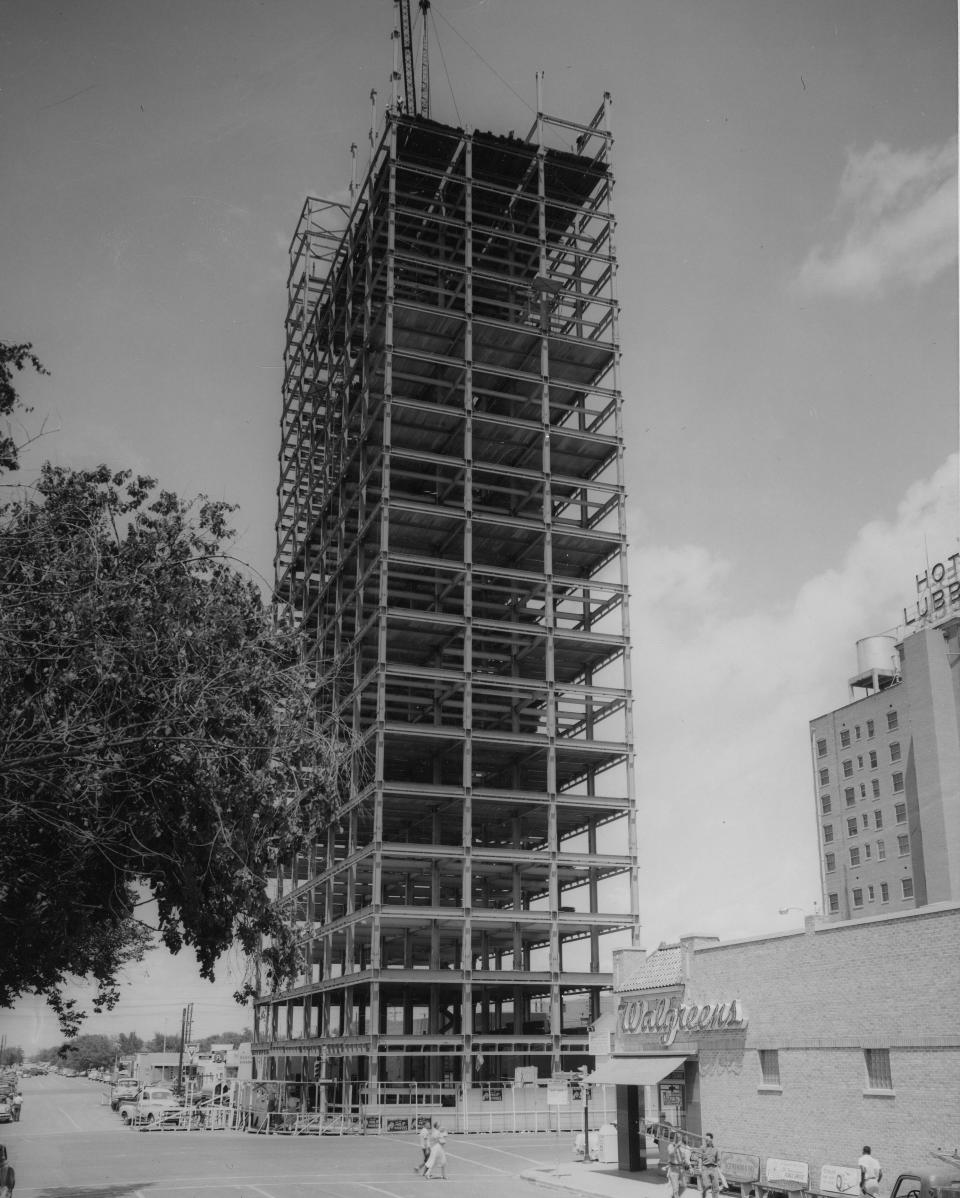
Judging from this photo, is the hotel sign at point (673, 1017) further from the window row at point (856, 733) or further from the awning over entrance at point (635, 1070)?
the window row at point (856, 733)

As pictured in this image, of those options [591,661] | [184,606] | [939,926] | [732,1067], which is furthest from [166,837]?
[591,661]

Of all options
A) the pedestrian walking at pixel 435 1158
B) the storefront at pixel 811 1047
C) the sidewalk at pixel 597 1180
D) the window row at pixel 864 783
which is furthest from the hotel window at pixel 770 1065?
the window row at pixel 864 783

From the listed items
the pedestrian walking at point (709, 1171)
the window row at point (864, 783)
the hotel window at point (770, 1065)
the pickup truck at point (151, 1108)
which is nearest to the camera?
the pedestrian walking at point (709, 1171)

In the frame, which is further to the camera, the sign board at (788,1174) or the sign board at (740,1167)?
the sign board at (740,1167)

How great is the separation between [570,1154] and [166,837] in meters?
32.4

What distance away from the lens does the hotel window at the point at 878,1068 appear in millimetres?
26281

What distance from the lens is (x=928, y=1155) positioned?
2456cm

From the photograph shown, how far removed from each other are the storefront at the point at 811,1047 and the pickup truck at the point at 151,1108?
107ft

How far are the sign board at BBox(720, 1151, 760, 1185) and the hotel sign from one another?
10.1ft

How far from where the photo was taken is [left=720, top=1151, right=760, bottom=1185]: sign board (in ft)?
96.2

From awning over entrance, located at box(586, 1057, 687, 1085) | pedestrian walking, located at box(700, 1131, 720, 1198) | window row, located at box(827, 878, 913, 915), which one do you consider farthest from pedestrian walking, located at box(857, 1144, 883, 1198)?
window row, located at box(827, 878, 913, 915)

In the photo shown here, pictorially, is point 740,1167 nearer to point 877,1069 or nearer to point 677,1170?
point 677,1170

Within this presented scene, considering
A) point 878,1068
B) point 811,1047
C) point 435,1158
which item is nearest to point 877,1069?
point 878,1068

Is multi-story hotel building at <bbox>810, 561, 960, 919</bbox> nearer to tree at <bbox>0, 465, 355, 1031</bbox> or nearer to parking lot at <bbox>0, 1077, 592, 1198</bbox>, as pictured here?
parking lot at <bbox>0, 1077, 592, 1198</bbox>
